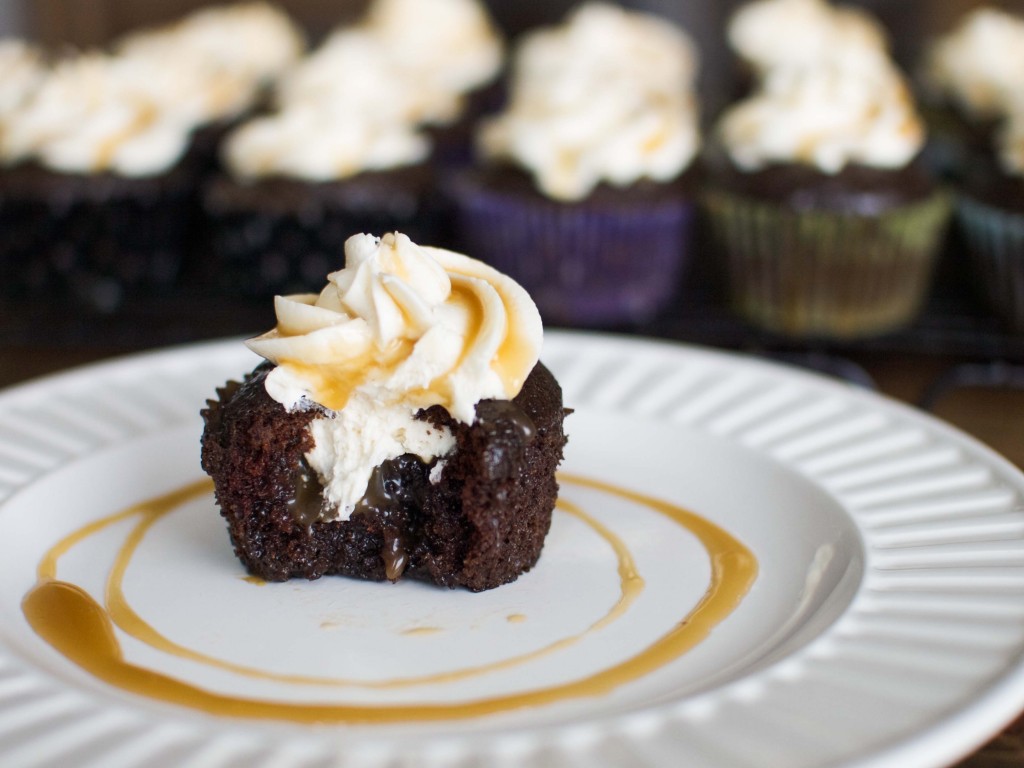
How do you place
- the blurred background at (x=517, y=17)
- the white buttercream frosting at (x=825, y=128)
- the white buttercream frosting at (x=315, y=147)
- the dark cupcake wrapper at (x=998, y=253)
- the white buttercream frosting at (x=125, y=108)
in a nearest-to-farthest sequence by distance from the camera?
1. the dark cupcake wrapper at (x=998, y=253)
2. the white buttercream frosting at (x=825, y=128)
3. the white buttercream frosting at (x=315, y=147)
4. the white buttercream frosting at (x=125, y=108)
5. the blurred background at (x=517, y=17)

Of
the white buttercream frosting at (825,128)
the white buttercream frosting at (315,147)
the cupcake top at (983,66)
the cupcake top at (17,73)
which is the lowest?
the cupcake top at (983,66)

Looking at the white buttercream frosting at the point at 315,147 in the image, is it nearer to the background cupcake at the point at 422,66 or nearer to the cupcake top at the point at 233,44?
the background cupcake at the point at 422,66

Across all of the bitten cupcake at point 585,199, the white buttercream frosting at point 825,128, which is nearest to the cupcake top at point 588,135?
the bitten cupcake at point 585,199

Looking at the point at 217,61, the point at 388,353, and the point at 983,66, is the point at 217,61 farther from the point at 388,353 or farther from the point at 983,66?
the point at 388,353

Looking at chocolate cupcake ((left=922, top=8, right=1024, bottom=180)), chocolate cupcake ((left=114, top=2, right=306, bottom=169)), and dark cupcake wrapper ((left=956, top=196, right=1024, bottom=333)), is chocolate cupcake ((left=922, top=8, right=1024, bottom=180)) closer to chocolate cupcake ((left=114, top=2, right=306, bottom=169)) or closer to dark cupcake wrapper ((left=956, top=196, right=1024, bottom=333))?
dark cupcake wrapper ((left=956, top=196, right=1024, bottom=333))

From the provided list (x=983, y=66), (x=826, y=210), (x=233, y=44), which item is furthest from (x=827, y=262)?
(x=233, y=44)

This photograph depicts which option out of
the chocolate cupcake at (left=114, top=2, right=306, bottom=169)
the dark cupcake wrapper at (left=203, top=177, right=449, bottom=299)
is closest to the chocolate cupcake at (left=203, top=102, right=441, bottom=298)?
the dark cupcake wrapper at (left=203, top=177, right=449, bottom=299)
